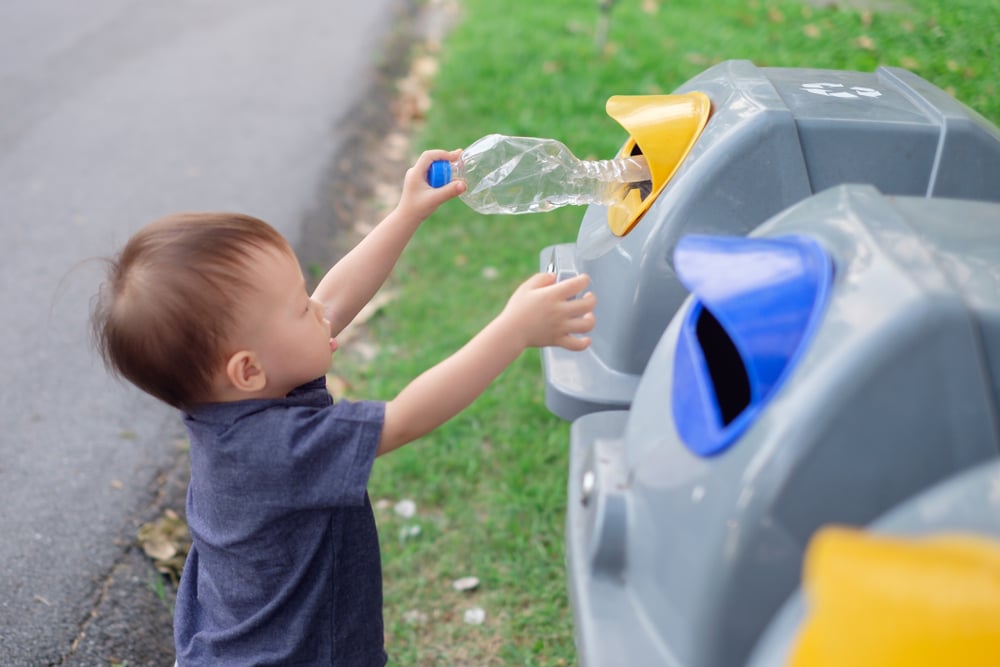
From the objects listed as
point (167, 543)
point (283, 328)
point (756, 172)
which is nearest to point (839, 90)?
point (756, 172)

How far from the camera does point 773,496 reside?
46.2 inches

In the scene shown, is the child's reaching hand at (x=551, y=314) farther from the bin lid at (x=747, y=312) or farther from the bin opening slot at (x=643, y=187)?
the bin opening slot at (x=643, y=187)

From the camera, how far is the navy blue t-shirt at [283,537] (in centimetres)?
161

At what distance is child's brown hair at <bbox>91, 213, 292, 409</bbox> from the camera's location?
1.60 meters

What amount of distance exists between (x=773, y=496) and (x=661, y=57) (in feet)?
17.1

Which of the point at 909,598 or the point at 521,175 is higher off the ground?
the point at 909,598

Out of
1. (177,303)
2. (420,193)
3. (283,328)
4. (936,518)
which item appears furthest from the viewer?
(420,193)

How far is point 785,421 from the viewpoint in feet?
3.86

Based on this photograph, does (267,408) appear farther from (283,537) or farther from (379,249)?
(379,249)

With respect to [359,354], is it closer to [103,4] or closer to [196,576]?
[196,576]

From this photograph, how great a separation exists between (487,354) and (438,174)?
595 millimetres

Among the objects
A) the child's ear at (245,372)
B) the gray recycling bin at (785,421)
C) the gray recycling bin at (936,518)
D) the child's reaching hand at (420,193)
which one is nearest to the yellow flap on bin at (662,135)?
the child's reaching hand at (420,193)

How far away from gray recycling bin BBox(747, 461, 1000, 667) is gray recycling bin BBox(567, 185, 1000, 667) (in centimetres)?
6

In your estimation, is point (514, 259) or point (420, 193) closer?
point (420, 193)
